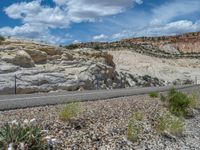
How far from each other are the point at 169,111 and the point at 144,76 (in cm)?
3278

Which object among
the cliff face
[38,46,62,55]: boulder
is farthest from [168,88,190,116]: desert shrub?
the cliff face

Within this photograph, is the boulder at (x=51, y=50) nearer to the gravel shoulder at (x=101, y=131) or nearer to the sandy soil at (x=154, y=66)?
the gravel shoulder at (x=101, y=131)

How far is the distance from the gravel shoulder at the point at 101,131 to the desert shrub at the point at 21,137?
0.94m

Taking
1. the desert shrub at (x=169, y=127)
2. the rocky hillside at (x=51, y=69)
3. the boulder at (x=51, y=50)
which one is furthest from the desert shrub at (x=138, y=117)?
the boulder at (x=51, y=50)

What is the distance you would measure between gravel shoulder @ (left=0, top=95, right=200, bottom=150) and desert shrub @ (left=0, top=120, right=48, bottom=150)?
0.94 m

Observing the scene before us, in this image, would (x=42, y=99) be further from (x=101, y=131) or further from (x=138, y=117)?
(x=101, y=131)

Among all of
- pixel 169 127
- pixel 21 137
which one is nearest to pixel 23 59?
pixel 169 127

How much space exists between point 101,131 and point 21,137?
137 inches

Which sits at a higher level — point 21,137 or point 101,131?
point 21,137

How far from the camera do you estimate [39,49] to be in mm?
32562

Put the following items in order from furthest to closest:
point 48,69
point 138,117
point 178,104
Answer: point 48,69, point 178,104, point 138,117

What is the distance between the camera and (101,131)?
448 inches

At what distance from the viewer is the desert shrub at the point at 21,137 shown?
8.10 meters

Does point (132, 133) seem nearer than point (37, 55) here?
Yes
